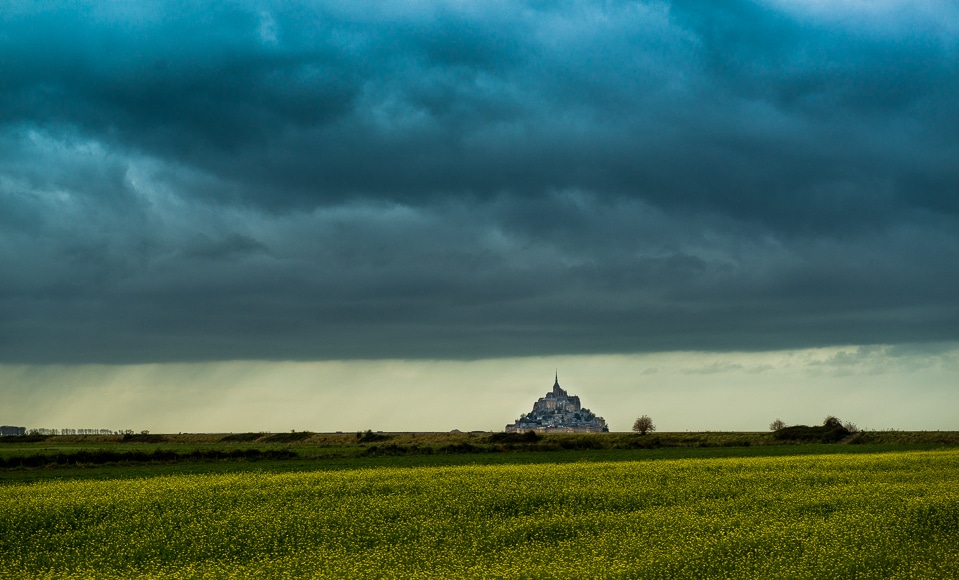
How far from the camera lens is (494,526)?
33.7 m

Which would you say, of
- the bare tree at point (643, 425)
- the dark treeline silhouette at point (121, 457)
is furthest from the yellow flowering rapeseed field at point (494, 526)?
the bare tree at point (643, 425)

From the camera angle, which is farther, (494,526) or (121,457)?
(121,457)

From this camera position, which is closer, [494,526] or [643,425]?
[494,526]

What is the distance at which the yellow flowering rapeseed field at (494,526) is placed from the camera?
26.4 meters

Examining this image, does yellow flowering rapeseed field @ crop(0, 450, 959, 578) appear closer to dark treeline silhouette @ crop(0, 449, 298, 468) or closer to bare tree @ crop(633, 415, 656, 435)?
dark treeline silhouette @ crop(0, 449, 298, 468)

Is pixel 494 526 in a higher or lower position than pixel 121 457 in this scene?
lower

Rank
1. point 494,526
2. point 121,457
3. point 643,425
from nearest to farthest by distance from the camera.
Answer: point 494,526
point 121,457
point 643,425

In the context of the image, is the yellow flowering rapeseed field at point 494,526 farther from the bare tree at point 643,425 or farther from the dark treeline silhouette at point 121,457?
the bare tree at point 643,425

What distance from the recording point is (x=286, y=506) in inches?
1547

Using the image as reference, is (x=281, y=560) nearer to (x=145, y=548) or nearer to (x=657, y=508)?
(x=145, y=548)

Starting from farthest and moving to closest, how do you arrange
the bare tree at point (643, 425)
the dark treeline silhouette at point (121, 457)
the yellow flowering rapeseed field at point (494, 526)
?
the bare tree at point (643, 425) → the dark treeline silhouette at point (121, 457) → the yellow flowering rapeseed field at point (494, 526)

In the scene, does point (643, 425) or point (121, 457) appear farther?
point (643, 425)

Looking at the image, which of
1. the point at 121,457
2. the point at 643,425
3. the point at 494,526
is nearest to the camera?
the point at 494,526

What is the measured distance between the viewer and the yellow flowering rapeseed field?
26.4 m
